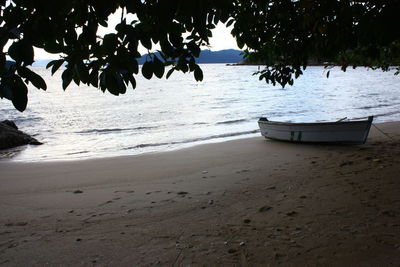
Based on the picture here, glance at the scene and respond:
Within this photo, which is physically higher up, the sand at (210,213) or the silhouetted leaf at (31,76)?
the silhouetted leaf at (31,76)

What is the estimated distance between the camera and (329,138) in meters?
10.4

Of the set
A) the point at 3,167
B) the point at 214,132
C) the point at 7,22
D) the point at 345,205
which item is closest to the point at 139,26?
the point at 7,22

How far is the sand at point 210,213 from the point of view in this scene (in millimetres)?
3842

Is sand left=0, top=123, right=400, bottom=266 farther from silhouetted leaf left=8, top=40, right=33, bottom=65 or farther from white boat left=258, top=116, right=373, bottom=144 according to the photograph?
silhouetted leaf left=8, top=40, right=33, bottom=65

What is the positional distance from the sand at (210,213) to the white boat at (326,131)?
1411 millimetres

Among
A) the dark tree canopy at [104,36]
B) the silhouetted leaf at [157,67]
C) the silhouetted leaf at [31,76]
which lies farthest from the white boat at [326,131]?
the silhouetted leaf at [31,76]

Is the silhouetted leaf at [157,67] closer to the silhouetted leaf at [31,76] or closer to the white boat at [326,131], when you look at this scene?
the silhouetted leaf at [31,76]

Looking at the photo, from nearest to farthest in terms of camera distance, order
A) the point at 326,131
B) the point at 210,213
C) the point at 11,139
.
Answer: the point at 210,213
the point at 326,131
the point at 11,139

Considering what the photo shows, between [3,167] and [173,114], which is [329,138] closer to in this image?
[3,167]

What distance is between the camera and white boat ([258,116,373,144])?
9906 mm

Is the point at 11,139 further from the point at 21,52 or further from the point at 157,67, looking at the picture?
the point at 21,52

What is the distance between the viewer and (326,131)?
10375mm

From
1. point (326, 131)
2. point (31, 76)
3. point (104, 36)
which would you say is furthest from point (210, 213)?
point (326, 131)

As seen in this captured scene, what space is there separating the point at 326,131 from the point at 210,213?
6.58 m
